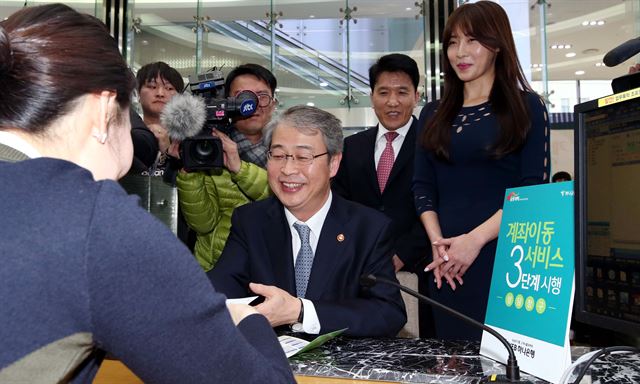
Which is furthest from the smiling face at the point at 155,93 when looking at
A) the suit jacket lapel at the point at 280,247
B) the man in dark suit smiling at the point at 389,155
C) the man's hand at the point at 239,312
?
the man's hand at the point at 239,312

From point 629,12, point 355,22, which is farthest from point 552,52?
point 355,22

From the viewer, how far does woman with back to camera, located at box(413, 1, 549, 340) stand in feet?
6.23

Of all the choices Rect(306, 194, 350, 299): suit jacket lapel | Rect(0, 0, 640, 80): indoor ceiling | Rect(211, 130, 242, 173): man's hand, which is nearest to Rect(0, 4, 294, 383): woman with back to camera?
Rect(306, 194, 350, 299): suit jacket lapel

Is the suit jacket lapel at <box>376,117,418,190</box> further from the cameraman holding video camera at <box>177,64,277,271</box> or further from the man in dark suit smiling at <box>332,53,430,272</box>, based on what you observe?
the cameraman holding video camera at <box>177,64,277,271</box>

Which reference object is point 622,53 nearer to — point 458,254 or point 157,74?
point 458,254

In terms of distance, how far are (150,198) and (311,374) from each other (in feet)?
5.83

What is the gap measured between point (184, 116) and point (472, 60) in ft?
3.30

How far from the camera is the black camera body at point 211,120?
2311mm

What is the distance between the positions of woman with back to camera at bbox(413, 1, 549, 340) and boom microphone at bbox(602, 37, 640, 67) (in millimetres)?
860

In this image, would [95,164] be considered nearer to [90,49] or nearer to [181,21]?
[90,49]

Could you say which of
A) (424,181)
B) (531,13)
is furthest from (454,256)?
(531,13)

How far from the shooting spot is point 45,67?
78 cm

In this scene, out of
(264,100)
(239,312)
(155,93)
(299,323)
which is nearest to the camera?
(239,312)

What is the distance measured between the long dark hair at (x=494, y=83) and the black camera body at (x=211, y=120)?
2.20ft
